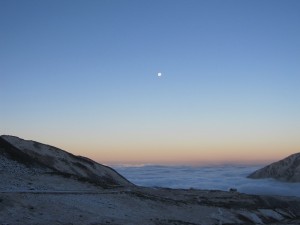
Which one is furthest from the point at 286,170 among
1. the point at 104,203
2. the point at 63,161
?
the point at 104,203

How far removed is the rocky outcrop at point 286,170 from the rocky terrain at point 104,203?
184ft

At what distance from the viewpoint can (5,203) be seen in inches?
1190

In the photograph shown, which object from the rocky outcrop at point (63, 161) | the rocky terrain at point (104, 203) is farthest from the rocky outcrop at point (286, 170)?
the rocky outcrop at point (63, 161)

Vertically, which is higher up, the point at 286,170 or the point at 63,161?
the point at 286,170

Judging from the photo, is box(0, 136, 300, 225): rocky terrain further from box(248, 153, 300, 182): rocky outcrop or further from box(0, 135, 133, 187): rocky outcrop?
box(248, 153, 300, 182): rocky outcrop

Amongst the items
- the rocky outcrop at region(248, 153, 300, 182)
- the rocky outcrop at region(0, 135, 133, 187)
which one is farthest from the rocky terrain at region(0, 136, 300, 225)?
the rocky outcrop at region(248, 153, 300, 182)

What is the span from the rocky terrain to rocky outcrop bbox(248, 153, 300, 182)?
56.1 metres

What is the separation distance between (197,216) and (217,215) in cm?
343

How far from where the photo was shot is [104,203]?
3809 centimetres

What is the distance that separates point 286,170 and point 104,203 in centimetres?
10044

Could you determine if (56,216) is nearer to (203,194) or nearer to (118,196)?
(118,196)

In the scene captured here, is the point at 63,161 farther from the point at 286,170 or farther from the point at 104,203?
the point at 286,170

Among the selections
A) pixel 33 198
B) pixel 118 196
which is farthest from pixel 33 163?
pixel 33 198

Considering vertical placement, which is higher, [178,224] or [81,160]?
[81,160]
